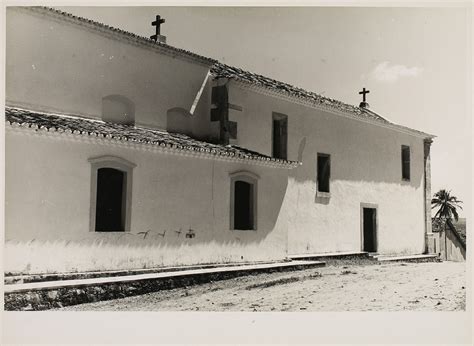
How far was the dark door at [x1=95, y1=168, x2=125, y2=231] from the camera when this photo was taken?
963 cm

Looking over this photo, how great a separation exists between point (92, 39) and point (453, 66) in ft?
23.1

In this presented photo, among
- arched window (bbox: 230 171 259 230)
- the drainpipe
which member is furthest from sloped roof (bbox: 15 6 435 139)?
arched window (bbox: 230 171 259 230)

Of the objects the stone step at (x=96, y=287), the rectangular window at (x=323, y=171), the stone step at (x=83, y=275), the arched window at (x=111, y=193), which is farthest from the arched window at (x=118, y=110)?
the rectangular window at (x=323, y=171)

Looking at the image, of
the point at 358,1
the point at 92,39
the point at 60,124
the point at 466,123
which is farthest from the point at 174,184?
the point at 466,123

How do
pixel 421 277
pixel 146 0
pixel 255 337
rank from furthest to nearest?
pixel 421 277, pixel 146 0, pixel 255 337

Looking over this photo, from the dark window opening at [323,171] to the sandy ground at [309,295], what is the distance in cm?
440

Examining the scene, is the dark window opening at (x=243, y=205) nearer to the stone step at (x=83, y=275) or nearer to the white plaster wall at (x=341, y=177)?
the white plaster wall at (x=341, y=177)

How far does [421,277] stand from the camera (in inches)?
479

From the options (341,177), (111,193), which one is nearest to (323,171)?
(341,177)

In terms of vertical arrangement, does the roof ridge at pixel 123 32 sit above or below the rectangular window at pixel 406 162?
above

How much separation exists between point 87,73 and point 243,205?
446 cm

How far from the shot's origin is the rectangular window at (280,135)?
585 inches

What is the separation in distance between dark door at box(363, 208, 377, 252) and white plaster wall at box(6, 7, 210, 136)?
282 inches

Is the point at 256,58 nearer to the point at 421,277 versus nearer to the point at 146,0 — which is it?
the point at 146,0
